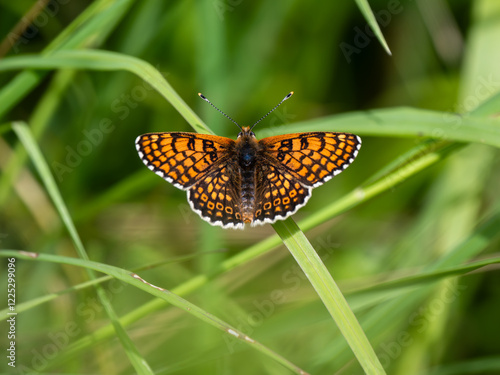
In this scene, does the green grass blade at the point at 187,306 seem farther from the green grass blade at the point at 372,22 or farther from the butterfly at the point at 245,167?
the green grass blade at the point at 372,22

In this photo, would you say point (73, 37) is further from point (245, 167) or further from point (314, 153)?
point (314, 153)

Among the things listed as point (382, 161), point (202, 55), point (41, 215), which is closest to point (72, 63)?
point (202, 55)

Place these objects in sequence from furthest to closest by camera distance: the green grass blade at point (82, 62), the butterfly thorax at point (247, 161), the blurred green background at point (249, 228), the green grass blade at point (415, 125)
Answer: the blurred green background at point (249, 228)
the butterfly thorax at point (247, 161)
the green grass blade at point (82, 62)
the green grass blade at point (415, 125)

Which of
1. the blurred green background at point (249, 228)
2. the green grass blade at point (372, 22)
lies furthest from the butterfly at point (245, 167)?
the green grass blade at point (372, 22)

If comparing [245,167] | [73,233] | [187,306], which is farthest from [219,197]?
[187,306]

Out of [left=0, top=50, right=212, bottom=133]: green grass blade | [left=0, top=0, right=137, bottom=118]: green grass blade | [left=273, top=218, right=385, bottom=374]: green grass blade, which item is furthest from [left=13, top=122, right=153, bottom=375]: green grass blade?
[left=273, top=218, right=385, bottom=374]: green grass blade

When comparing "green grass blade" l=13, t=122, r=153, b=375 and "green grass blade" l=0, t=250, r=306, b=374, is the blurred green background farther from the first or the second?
"green grass blade" l=0, t=250, r=306, b=374

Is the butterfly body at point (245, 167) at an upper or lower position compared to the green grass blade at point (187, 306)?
upper

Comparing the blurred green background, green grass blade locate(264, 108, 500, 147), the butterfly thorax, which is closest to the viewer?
green grass blade locate(264, 108, 500, 147)
